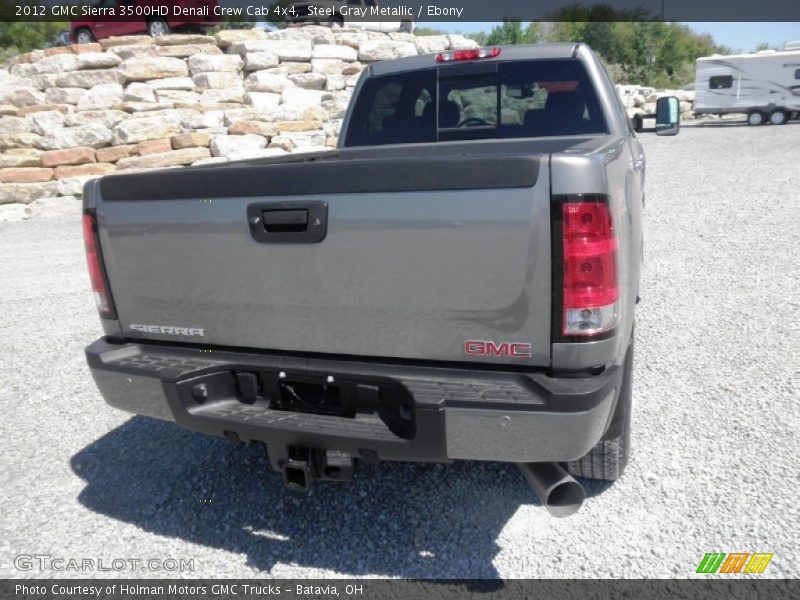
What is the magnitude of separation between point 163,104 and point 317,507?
14.6m

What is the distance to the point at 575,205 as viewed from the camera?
1930mm

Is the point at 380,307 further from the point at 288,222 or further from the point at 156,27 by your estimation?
the point at 156,27

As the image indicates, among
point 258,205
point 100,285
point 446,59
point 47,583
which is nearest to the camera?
point 258,205

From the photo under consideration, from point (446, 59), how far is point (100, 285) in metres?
2.71

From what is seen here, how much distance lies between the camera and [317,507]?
2949mm

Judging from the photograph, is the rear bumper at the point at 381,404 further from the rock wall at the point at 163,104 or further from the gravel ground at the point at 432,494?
the rock wall at the point at 163,104

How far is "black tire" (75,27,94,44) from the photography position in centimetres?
2070

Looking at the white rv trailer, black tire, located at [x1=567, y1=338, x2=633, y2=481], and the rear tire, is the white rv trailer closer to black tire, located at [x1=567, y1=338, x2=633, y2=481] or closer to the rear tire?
the rear tire

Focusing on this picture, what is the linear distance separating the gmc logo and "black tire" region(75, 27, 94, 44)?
23.2 meters

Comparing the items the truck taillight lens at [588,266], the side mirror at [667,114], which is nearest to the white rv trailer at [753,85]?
the side mirror at [667,114]

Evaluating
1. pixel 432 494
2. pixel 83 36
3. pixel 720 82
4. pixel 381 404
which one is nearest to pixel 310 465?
pixel 381 404

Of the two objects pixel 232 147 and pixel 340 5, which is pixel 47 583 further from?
pixel 340 5

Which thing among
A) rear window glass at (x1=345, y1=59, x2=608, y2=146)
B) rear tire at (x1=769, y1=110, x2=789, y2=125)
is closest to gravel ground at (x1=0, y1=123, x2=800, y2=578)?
rear window glass at (x1=345, y1=59, x2=608, y2=146)

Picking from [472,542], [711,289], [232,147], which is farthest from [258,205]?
[232,147]
